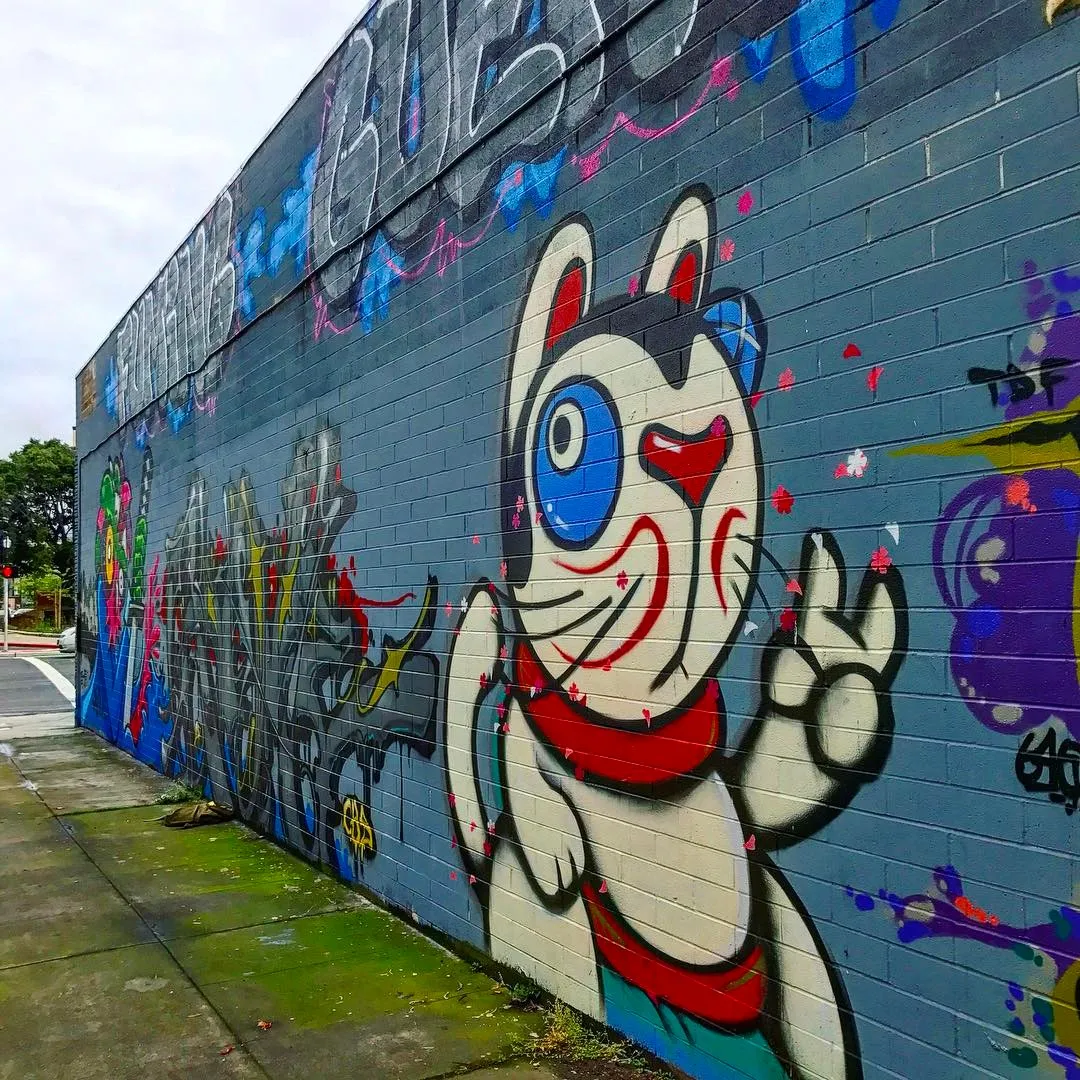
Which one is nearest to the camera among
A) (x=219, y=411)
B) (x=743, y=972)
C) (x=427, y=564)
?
(x=743, y=972)

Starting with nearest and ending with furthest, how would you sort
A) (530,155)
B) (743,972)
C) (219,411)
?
(743,972) < (530,155) < (219,411)

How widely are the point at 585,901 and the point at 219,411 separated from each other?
632cm

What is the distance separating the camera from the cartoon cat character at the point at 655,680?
124 inches

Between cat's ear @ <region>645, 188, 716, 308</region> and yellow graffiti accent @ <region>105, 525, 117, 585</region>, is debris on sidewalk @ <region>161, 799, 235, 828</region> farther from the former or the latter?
cat's ear @ <region>645, 188, 716, 308</region>

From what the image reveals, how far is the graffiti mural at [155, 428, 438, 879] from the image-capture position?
6.02m

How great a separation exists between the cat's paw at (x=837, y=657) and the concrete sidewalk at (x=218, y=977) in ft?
5.91

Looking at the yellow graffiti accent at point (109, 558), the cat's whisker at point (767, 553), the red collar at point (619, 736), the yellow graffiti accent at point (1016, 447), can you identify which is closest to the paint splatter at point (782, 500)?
the cat's whisker at point (767, 553)

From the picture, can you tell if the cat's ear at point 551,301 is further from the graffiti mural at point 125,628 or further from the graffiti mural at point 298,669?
the graffiti mural at point 125,628

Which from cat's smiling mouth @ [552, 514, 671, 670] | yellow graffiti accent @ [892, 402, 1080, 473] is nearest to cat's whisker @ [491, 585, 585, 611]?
cat's smiling mouth @ [552, 514, 671, 670]

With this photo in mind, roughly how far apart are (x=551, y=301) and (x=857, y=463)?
6.34 feet

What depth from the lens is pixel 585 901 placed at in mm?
4211

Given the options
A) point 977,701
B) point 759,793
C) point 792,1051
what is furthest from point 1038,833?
point 792,1051

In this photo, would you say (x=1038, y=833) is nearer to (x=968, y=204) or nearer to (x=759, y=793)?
(x=759, y=793)

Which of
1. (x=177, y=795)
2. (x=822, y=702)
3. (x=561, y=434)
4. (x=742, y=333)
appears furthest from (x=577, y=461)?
(x=177, y=795)
